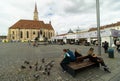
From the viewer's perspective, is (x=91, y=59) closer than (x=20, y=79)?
No

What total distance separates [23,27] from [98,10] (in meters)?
91.5

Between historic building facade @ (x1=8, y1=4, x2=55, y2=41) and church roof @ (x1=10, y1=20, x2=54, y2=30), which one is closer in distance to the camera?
historic building facade @ (x1=8, y1=4, x2=55, y2=41)

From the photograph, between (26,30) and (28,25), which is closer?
(26,30)

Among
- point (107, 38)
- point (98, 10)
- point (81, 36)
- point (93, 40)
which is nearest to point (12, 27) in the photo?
point (81, 36)

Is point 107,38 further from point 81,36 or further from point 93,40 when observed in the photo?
point 81,36

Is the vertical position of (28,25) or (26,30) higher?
(28,25)

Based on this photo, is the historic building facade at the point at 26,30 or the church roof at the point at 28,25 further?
the church roof at the point at 28,25

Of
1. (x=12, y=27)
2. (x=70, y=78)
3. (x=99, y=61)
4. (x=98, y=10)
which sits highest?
(x=12, y=27)

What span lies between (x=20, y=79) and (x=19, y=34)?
95.3m

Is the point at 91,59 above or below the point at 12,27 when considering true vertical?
below

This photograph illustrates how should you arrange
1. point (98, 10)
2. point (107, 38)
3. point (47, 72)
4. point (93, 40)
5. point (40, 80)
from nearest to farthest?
point (40, 80)
point (47, 72)
point (98, 10)
point (107, 38)
point (93, 40)

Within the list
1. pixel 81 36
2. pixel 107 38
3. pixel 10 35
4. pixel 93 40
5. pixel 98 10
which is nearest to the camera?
pixel 98 10

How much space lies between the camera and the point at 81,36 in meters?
47.7

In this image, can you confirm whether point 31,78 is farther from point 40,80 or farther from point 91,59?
point 91,59
